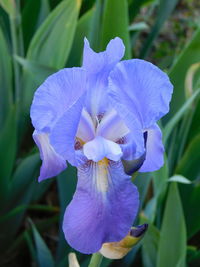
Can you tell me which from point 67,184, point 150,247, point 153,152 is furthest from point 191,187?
point 153,152

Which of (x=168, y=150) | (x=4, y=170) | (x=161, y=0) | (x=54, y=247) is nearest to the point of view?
(x=4, y=170)

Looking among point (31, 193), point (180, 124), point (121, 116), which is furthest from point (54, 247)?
point (121, 116)

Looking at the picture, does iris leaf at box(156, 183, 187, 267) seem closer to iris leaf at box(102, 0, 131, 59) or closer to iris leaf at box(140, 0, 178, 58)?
iris leaf at box(102, 0, 131, 59)

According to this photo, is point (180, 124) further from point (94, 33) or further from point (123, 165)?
point (123, 165)

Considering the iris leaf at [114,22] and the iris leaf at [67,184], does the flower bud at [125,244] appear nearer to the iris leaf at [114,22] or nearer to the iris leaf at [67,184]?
the iris leaf at [67,184]

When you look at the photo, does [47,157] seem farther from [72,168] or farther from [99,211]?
[72,168]

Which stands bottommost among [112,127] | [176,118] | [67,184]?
[67,184]

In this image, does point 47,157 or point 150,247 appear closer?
point 47,157

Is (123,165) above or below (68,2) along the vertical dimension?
below
